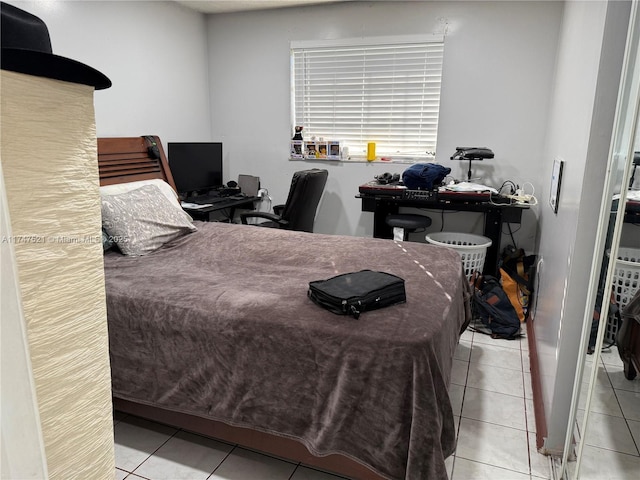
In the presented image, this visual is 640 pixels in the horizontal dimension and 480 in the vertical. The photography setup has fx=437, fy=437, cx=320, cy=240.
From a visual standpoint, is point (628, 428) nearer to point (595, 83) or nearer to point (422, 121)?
point (595, 83)

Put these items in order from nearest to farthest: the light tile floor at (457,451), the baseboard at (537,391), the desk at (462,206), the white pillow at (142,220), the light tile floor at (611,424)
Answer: the light tile floor at (611,424)
the light tile floor at (457,451)
the baseboard at (537,391)
the white pillow at (142,220)
the desk at (462,206)

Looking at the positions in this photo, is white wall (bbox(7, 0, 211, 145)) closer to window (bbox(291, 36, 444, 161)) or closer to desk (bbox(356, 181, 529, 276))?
window (bbox(291, 36, 444, 161))

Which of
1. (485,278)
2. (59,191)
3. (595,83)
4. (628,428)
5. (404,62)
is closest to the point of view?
(59,191)

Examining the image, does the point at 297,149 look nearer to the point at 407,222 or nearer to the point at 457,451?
the point at 407,222

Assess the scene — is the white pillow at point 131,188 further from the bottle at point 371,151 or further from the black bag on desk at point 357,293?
the bottle at point 371,151

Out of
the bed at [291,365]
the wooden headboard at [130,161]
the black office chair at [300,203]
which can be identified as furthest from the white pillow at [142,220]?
the black office chair at [300,203]

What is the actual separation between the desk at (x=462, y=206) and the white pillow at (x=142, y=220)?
1.56 metres

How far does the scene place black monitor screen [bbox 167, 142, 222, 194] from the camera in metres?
3.85

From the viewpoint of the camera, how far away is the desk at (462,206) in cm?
343

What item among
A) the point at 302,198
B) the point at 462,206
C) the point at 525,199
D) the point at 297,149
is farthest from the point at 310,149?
the point at 525,199

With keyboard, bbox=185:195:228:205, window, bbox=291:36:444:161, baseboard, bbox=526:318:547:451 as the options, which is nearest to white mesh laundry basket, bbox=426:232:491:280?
baseboard, bbox=526:318:547:451

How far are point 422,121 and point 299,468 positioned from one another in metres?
3.19

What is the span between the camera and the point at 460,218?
405 centimetres

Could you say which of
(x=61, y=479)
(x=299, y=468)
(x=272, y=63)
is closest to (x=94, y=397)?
(x=61, y=479)
